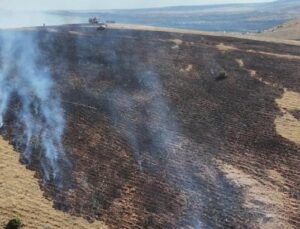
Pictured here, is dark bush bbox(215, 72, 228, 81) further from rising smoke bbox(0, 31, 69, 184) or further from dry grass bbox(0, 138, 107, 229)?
dry grass bbox(0, 138, 107, 229)

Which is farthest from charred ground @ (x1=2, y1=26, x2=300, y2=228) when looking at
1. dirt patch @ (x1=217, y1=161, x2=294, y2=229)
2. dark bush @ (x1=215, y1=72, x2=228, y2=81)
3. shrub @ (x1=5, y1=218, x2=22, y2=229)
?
shrub @ (x1=5, y1=218, x2=22, y2=229)

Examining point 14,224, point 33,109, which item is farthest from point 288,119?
point 14,224

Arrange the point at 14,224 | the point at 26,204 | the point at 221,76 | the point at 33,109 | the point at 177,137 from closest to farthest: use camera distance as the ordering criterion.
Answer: the point at 14,224
the point at 26,204
the point at 177,137
the point at 33,109
the point at 221,76

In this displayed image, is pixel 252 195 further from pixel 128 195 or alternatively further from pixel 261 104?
pixel 261 104

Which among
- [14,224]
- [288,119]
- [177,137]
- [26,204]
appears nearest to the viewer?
[14,224]

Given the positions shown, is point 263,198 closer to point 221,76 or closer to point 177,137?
point 177,137

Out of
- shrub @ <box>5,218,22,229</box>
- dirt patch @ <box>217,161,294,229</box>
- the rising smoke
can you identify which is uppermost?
the rising smoke
